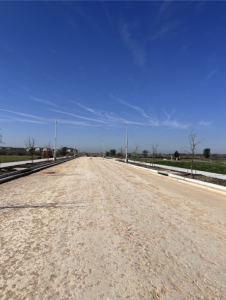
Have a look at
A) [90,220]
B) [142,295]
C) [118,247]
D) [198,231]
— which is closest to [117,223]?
[90,220]

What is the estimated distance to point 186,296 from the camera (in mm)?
2445

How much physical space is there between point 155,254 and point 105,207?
3.00m

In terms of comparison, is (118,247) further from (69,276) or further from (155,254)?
(69,276)

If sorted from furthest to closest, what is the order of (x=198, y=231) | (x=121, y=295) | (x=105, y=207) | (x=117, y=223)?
(x=105, y=207) → (x=117, y=223) → (x=198, y=231) → (x=121, y=295)

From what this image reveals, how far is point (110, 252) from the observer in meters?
3.45

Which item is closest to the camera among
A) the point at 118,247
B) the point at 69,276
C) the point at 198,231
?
the point at 69,276

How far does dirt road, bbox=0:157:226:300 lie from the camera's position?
8.30 feet

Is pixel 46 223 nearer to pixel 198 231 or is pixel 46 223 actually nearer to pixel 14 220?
pixel 14 220

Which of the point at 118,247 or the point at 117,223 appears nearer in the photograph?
the point at 118,247

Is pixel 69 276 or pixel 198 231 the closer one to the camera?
pixel 69 276

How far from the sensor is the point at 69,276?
2.75 metres

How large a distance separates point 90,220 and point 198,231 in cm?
275

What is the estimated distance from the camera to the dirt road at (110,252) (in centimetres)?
253

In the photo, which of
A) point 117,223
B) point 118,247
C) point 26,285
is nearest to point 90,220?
point 117,223
